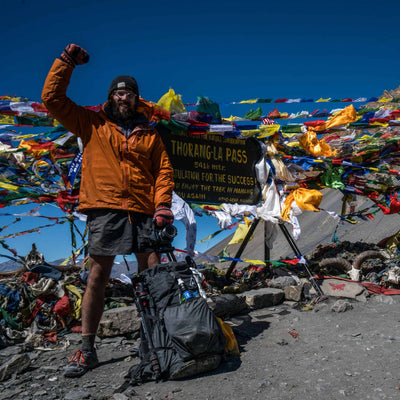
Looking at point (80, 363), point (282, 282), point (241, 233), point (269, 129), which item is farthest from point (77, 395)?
point (269, 129)

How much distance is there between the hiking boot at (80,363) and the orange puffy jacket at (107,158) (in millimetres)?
1039

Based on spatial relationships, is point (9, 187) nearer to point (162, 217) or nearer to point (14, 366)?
point (14, 366)

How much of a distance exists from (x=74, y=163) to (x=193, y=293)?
2116 millimetres

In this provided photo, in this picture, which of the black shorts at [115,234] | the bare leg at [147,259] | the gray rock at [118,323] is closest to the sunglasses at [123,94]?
the black shorts at [115,234]

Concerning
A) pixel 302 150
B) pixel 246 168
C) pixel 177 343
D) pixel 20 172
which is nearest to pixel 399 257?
pixel 302 150

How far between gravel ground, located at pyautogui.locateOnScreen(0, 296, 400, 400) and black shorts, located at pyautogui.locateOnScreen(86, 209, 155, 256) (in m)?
0.87

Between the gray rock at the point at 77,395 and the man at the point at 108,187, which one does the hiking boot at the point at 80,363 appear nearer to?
the man at the point at 108,187

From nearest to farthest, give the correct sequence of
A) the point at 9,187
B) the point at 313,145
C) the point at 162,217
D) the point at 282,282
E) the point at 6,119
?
the point at 162,217, the point at 6,119, the point at 9,187, the point at 282,282, the point at 313,145

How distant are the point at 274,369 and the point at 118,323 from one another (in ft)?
5.37

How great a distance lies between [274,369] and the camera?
250 centimetres

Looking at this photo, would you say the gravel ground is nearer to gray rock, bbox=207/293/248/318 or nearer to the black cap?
gray rock, bbox=207/293/248/318

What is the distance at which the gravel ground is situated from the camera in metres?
2.17

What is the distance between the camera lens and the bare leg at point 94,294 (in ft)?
8.88

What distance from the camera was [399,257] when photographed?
18.7 ft
